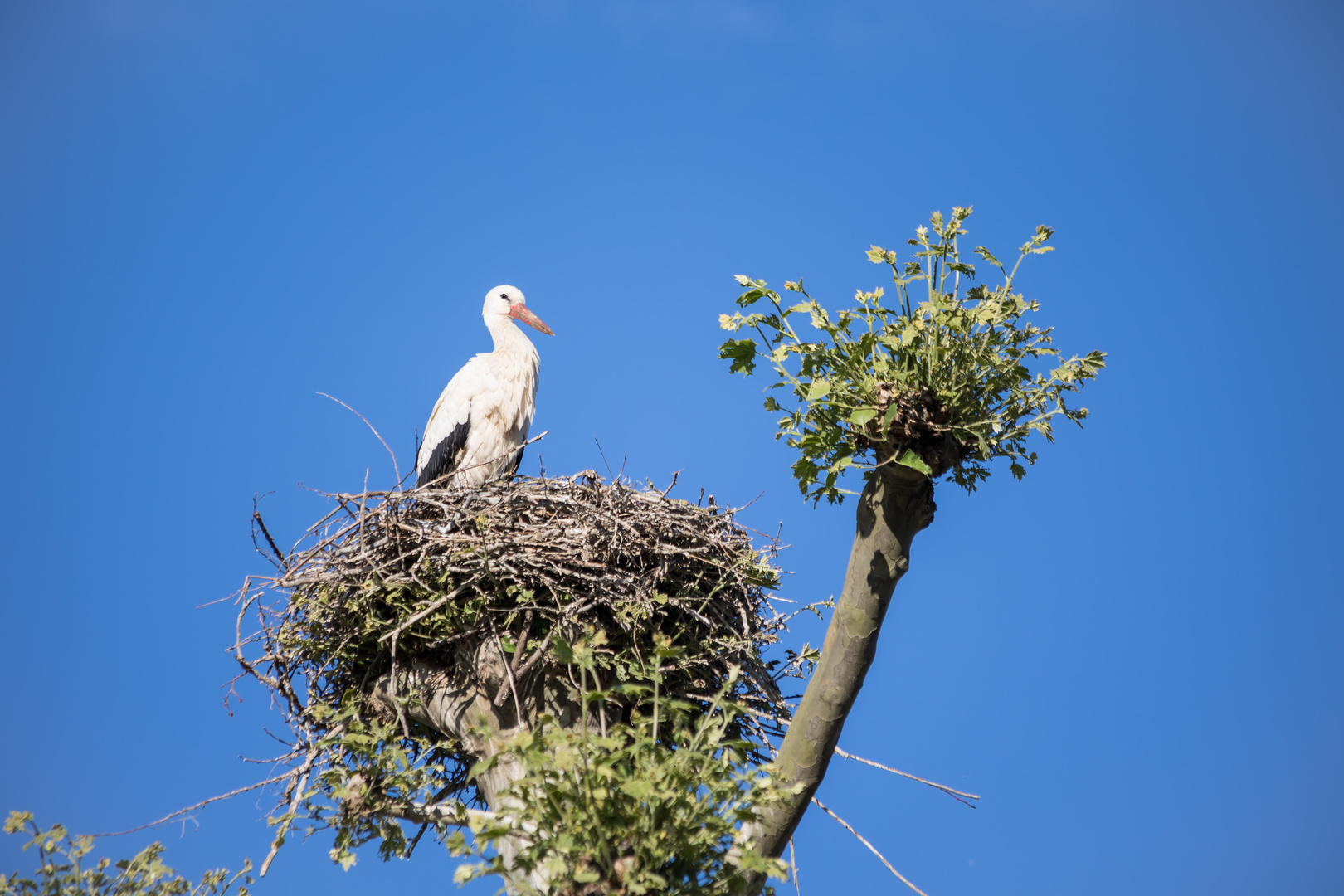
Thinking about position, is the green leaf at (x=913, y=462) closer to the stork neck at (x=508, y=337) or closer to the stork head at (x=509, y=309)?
the stork neck at (x=508, y=337)

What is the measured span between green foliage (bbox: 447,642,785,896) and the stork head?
6163 mm

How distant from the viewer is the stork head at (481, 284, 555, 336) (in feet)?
30.2

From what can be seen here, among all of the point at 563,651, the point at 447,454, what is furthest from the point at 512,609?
the point at 447,454

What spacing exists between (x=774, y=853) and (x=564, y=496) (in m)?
2.31

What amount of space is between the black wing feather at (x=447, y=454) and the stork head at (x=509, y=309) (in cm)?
152

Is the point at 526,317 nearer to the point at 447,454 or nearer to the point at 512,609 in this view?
the point at 447,454

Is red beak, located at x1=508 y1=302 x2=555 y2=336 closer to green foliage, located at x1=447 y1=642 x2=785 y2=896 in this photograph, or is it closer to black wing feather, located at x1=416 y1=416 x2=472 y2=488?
black wing feather, located at x1=416 y1=416 x2=472 y2=488

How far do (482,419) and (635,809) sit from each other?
5.07 meters

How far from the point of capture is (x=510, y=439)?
8.23 m

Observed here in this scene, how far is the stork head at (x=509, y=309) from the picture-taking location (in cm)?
922

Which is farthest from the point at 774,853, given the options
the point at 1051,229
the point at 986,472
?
the point at 1051,229

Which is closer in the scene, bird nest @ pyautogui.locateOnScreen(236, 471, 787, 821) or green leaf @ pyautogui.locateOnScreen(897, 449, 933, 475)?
green leaf @ pyautogui.locateOnScreen(897, 449, 933, 475)

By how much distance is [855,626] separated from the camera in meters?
3.81

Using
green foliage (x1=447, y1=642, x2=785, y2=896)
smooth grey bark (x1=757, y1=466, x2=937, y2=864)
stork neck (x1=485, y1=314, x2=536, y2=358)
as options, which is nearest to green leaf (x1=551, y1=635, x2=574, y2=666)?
green foliage (x1=447, y1=642, x2=785, y2=896)
